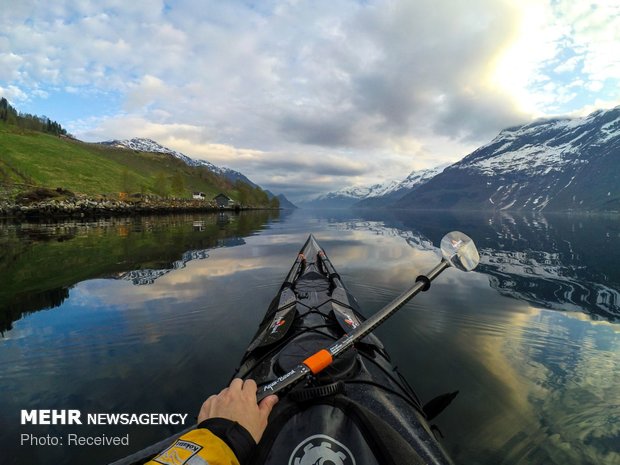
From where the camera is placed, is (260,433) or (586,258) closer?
(260,433)

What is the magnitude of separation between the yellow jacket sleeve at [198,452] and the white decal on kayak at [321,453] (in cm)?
65

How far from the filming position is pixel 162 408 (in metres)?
5.54

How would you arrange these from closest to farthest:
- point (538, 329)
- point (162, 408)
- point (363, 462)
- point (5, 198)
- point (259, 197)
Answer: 1. point (363, 462)
2. point (162, 408)
3. point (538, 329)
4. point (5, 198)
5. point (259, 197)

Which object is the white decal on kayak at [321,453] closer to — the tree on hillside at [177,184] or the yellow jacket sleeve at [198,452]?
the yellow jacket sleeve at [198,452]

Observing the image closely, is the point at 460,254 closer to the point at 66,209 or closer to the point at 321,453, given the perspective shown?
the point at 321,453

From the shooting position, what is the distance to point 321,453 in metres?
2.34

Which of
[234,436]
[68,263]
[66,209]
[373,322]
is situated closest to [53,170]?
[66,209]

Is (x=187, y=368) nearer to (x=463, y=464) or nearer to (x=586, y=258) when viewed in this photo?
(x=463, y=464)

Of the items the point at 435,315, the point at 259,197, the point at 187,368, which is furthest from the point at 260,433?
the point at 259,197

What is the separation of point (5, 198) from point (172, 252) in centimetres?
5247
